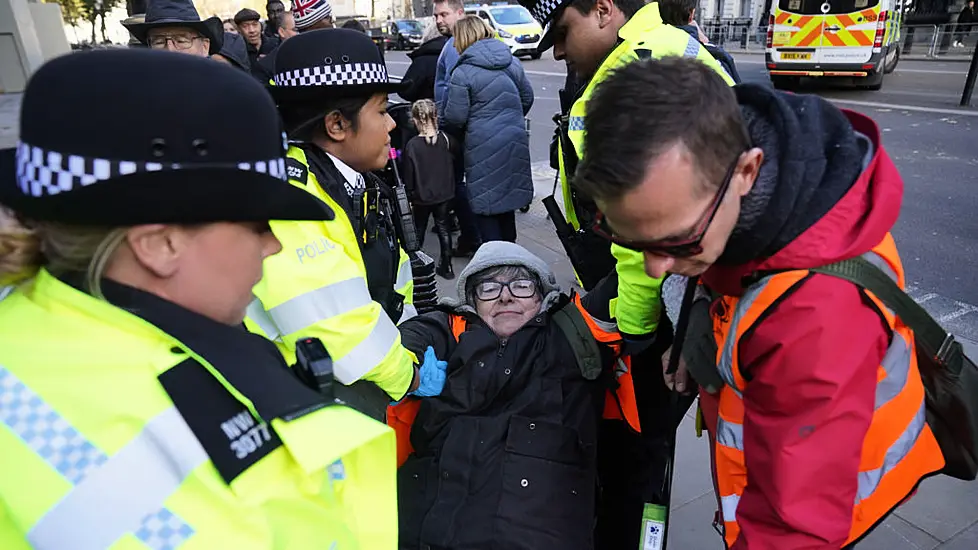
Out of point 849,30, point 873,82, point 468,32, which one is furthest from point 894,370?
point 873,82

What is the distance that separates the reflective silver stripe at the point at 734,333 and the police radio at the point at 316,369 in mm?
720

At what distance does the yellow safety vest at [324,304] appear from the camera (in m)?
1.48

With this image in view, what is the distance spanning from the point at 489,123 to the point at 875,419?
359cm

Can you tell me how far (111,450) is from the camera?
0.75 metres

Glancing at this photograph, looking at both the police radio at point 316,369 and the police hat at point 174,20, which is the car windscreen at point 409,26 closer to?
the police hat at point 174,20

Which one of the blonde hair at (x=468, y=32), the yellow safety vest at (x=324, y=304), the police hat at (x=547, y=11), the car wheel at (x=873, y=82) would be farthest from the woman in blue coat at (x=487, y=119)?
the car wheel at (x=873, y=82)

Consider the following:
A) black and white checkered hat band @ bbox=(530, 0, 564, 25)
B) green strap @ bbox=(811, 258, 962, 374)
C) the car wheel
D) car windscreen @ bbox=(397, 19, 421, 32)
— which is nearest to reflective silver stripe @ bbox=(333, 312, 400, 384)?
green strap @ bbox=(811, 258, 962, 374)

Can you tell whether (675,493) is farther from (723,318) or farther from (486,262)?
(723,318)

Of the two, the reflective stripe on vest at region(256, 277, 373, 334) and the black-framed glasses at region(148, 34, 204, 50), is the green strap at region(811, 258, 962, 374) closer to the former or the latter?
the reflective stripe on vest at region(256, 277, 373, 334)

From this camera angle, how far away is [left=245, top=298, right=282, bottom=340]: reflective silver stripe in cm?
152

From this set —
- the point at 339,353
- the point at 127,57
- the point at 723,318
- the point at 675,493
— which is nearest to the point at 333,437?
the point at 127,57

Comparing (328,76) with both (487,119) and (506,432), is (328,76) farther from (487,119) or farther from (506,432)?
(487,119)

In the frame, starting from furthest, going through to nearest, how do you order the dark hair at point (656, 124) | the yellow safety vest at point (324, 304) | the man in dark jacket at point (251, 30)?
1. the man in dark jacket at point (251, 30)
2. the yellow safety vest at point (324, 304)
3. the dark hair at point (656, 124)

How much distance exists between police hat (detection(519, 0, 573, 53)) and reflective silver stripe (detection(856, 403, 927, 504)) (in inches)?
62.1
